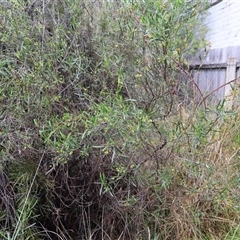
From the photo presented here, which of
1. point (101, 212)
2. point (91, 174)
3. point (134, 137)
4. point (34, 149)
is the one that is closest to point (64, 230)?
point (101, 212)

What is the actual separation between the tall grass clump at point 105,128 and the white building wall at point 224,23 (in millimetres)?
4148

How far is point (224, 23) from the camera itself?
653cm

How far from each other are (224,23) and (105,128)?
548cm

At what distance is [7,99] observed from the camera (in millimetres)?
2146

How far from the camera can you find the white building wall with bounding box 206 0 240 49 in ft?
19.8

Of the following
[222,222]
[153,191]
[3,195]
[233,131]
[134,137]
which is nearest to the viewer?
[134,137]

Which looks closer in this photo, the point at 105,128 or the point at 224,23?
the point at 105,128

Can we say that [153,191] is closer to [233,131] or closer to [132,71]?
[132,71]

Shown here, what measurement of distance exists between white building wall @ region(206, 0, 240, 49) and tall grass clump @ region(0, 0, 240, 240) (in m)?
4.15

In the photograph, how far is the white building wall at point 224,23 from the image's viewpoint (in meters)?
6.05

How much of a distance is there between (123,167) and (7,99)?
2.81 ft

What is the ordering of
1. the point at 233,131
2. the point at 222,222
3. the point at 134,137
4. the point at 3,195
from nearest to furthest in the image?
1. the point at 134,137
2. the point at 3,195
3. the point at 222,222
4. the point at 233,131

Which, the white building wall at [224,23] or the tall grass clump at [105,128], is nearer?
the tall grass clump at [105,128]

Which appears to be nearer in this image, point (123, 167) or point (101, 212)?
point (123, 167)
